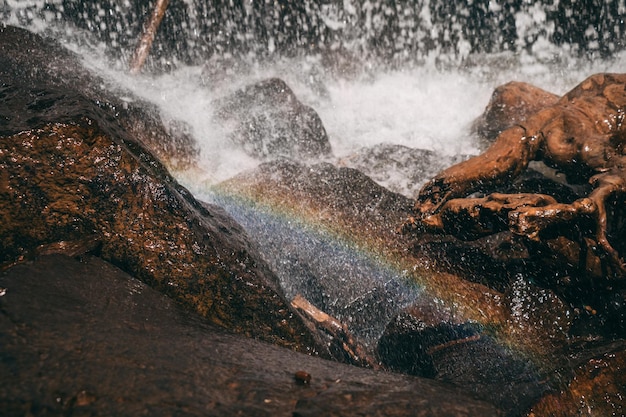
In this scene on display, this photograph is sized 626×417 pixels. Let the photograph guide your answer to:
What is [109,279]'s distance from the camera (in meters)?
2.84

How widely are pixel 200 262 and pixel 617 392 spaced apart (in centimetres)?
335

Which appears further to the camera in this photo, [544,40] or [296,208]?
[544,40]

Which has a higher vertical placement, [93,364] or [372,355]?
[93,364]

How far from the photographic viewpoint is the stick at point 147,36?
11930 mm

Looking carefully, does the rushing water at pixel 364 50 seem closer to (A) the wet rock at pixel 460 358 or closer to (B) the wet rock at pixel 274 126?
(B) the wet rock at pixel 274 126

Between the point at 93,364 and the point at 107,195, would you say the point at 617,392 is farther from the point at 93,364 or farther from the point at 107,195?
the point at 107,195

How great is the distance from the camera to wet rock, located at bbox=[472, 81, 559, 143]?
31.5 feet

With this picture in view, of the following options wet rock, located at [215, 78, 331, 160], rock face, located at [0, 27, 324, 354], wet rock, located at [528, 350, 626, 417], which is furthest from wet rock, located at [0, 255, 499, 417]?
wet rock, located at [215, 78, 331, 160]

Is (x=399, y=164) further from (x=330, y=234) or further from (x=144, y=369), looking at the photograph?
(x=144, y=369)

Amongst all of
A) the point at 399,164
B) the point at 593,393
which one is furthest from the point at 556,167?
the point at 399,164

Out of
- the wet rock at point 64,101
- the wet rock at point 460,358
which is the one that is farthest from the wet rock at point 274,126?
the wet rock at point 460,358

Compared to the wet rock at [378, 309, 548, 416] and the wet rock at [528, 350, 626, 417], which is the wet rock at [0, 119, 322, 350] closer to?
the wet rock at [378, 309, 548, 416]

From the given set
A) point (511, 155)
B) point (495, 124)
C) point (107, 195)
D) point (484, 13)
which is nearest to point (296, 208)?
point (511, 155)

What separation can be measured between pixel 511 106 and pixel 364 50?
8.48m
